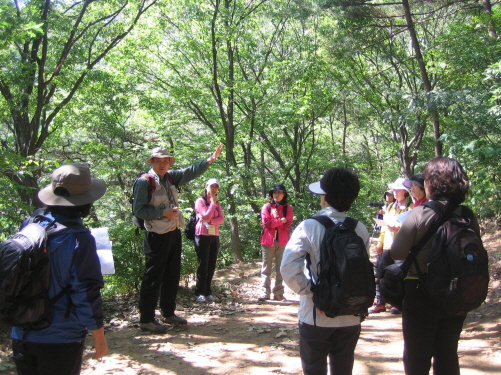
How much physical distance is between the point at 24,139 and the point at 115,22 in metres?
3.90

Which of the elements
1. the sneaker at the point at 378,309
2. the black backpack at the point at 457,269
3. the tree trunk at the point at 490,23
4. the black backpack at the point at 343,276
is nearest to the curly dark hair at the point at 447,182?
the black backpack at the point at 457,269

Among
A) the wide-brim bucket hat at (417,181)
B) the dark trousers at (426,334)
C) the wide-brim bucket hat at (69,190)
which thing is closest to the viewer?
the wide-brim bucket hat at (69,190)

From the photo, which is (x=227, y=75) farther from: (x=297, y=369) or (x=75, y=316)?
(x=75, y=316)

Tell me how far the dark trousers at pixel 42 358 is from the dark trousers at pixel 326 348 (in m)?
1.37

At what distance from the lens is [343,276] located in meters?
2.49

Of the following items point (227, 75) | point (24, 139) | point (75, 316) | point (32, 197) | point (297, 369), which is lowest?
point (297, 369)

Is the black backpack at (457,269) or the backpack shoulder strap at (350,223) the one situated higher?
the backpack shoulder strap at (350,223)

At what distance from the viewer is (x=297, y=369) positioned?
4215mm

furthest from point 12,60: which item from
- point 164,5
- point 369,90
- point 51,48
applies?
point 369,90

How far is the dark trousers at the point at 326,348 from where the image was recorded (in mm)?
2650

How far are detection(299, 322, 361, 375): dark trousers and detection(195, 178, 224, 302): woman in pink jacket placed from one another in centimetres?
422

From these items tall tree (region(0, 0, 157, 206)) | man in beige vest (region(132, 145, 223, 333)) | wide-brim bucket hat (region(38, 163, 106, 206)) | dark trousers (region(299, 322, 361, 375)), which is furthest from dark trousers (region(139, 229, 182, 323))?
tall tree (region(0, 0, 157, 206))

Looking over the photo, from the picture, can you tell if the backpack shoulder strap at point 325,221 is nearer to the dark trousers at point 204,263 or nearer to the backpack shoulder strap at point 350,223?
the backpack shoulder strap at point 350,223

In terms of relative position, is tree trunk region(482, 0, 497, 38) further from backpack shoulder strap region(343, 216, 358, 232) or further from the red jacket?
backpack shoulder strap region(343, 216, 358, 232)
